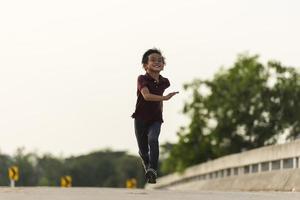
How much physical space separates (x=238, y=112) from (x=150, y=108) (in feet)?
184

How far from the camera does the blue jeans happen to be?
40.3 ft

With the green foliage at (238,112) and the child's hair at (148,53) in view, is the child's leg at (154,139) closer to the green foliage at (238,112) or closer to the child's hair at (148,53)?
the child's hair at (148,53)

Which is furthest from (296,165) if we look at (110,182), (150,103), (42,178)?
(42,178)

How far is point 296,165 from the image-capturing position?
18.8 meters

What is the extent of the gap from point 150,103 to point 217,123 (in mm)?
55564

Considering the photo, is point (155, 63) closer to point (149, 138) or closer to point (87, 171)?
point (149, 138)

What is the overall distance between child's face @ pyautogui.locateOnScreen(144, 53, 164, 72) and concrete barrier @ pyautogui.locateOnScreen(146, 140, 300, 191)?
5.94 metres

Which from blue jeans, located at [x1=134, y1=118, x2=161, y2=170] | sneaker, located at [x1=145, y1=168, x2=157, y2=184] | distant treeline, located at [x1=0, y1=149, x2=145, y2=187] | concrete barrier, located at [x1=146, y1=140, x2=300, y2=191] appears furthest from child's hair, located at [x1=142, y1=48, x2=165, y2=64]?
distant treeline, located at [x1=0, y1=149, x2=145, y2=187]

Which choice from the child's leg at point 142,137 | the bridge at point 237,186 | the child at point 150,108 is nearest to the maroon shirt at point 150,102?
the child at point 150,108

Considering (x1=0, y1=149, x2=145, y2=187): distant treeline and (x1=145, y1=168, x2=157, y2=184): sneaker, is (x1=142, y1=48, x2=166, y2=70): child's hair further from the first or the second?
(x1=0, y1=149, x2=145, y2=187): distant treeline

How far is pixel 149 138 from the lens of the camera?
12.3 metres

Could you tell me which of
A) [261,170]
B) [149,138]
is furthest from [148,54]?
[261,170]

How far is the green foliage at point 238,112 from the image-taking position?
220ft

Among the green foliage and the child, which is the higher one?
the green foliage
